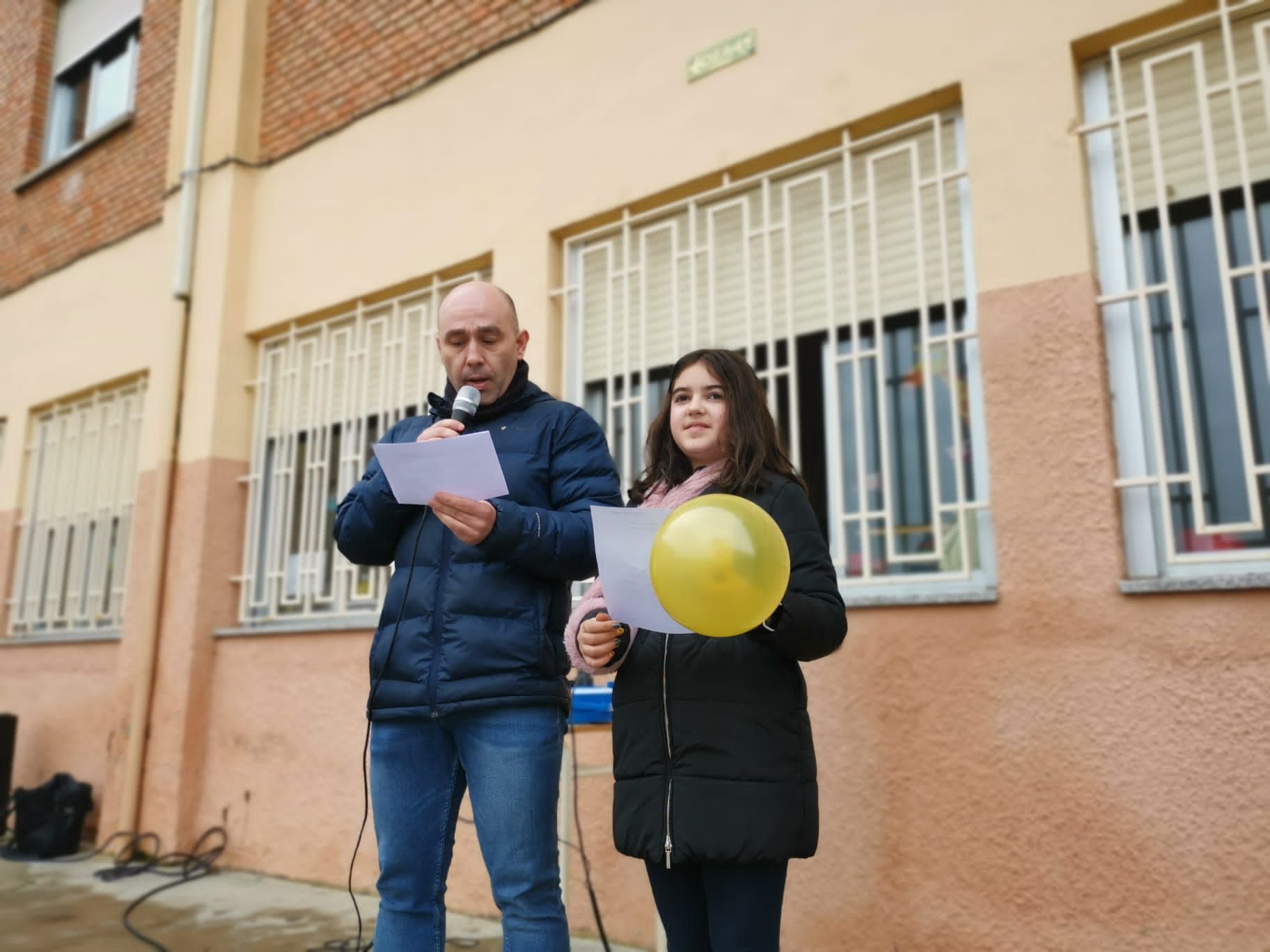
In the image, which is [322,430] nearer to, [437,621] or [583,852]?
[583,852]

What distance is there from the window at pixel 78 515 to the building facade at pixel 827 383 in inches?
2.2

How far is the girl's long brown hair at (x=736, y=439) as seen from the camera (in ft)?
6.88

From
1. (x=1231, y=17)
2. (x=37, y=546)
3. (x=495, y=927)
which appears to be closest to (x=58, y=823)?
(x=37, y=546)

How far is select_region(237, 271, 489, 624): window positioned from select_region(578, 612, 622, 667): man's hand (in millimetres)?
2839

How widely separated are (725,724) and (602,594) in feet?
1.17

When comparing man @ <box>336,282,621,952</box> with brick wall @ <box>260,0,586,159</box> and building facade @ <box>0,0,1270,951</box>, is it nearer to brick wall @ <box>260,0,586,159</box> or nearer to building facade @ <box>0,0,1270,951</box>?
building facade @ <box>0,0,1270,951</box>

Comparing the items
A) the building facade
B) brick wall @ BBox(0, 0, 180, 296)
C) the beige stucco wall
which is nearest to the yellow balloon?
the building facade

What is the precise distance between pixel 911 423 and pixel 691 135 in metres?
1.49

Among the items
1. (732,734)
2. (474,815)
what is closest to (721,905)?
(732,734)

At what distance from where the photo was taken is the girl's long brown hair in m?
2.10

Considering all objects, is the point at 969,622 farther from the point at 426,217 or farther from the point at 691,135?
the point at 426,217

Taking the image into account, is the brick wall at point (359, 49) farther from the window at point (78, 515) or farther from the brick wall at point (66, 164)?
the window at point (78, 515)

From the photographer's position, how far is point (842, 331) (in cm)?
360

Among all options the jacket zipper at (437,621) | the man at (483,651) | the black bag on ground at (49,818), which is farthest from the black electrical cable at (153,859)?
the jacket zipper at (437,621)
